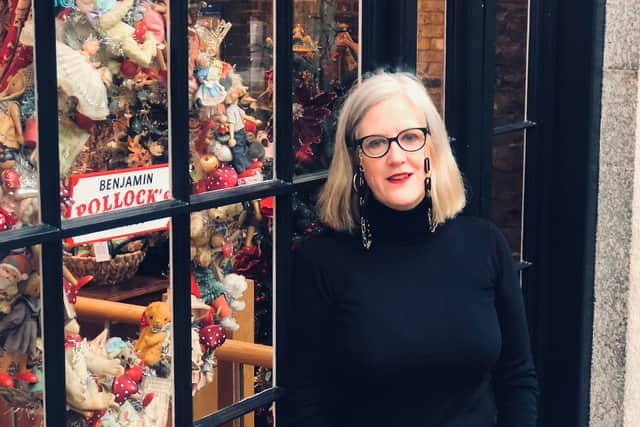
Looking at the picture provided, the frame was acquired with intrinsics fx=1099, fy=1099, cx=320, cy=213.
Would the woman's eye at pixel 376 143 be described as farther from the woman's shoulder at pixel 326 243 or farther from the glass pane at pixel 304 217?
the glass pane at pixel 304 217

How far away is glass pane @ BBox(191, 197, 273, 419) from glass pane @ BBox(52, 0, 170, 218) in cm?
21

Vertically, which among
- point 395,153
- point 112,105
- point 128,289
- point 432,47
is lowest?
point 128,289

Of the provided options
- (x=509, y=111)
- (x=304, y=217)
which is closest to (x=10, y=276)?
(x=304, y=217)

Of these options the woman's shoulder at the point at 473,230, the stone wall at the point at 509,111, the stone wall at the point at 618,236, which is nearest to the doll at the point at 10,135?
the woman's shoulder at the point at 473,230

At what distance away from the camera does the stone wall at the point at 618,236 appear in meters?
3.54

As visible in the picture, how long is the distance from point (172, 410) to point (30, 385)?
1.35 ft

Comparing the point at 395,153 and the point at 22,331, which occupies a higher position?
the point at 395,153

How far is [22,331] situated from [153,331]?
0.35 metres

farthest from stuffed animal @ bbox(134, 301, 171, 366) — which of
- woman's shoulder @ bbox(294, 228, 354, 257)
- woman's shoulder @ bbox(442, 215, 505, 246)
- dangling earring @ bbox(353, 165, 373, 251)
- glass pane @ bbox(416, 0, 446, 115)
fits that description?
glass pane @ bbox(416, 0, 446, 115)

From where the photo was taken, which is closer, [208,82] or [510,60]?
[208,82]

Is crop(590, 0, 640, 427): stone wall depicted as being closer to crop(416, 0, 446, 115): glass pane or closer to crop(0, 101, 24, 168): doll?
crop(416, 0, 446, 115): glass pane

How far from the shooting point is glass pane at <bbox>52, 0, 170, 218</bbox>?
1972 millimetres

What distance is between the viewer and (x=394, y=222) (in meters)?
2.38

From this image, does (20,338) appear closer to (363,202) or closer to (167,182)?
(167,182)
